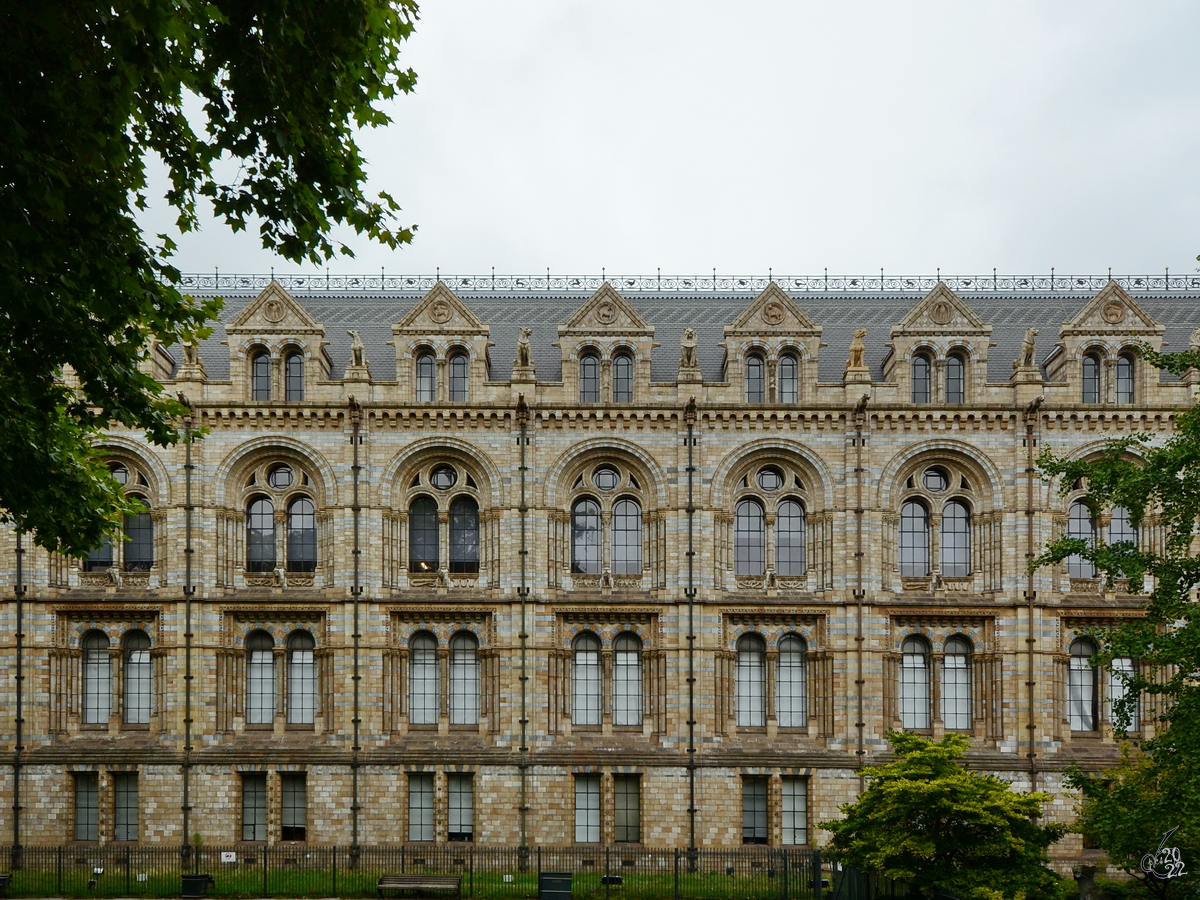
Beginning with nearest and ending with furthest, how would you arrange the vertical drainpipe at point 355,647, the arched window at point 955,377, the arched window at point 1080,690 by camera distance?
1. the vertical drainpipe at point 355,647
2. the arched window at point 1080,690
3. the arched window at point 955,377

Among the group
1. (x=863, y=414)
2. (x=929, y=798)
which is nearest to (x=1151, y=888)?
(x=929, y=798)

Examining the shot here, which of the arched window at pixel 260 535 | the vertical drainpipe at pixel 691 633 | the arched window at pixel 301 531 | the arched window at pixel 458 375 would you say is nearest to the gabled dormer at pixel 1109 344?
the vertical drainpipe at pixel 691 633

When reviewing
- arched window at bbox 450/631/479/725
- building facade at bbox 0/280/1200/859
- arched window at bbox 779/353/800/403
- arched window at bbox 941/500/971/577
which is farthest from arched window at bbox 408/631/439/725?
arched window at bbox 941/500/971/577

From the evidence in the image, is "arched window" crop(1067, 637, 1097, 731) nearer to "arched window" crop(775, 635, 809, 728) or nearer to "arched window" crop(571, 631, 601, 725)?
"arched window" crop(775, 635, 809, 728)

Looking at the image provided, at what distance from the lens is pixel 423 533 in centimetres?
3144

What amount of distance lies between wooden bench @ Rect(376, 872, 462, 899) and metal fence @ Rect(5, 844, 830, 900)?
1.55 feet

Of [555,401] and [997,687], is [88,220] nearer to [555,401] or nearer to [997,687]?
[555,401]

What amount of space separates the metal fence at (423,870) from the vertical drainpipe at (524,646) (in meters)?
0.81

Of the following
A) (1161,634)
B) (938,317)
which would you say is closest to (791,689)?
(938,317)

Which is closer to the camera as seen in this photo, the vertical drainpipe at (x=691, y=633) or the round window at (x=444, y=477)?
the vertical drainpipe at (x=691, y=633)

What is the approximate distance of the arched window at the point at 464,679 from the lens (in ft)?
101

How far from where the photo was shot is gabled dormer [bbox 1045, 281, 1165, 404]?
30.5 metres

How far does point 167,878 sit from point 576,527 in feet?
51.0

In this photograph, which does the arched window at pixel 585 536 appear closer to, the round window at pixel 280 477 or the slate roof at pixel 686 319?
the slate roof at pixel 686 319
